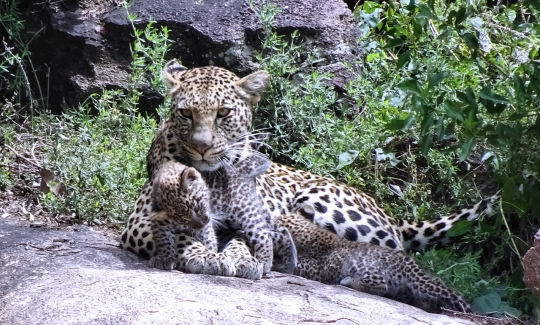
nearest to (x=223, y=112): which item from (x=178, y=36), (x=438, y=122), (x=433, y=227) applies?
(x=438, y=122)

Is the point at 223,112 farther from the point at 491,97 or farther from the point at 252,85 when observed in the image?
Result: the point at 491,97

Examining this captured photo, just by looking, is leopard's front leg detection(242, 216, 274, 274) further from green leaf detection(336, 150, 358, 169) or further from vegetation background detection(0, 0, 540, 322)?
green leaf detection(336, 150, 358, 169)

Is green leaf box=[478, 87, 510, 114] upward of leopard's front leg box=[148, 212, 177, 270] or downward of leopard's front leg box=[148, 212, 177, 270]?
upward

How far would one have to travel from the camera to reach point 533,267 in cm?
723

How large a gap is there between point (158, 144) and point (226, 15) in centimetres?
332

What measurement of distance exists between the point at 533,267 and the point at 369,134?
152 inches

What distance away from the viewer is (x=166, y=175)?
809cm

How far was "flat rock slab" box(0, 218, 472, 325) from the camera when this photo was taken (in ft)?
22.2

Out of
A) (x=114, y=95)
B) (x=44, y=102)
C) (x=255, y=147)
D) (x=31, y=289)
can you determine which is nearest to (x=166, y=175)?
(x=31, y=289)

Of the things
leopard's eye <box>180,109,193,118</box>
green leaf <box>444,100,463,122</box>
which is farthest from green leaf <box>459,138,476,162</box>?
leopard's eye <box>180,109,193,118</box>

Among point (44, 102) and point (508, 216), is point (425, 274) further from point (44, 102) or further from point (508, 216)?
point (44, 102)

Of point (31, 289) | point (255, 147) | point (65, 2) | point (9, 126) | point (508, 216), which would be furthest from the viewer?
point (65, 2)

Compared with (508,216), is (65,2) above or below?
above

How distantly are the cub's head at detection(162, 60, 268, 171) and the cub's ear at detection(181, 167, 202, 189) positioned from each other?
0.49 metres
